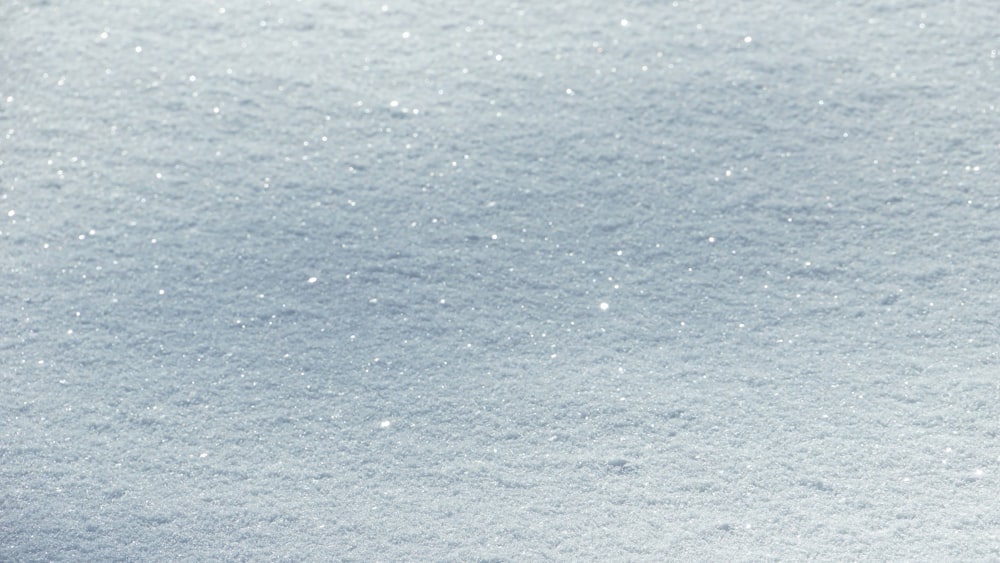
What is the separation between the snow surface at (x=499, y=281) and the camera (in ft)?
10.2

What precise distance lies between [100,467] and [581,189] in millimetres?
2109

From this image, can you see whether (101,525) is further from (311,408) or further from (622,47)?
(622,47)

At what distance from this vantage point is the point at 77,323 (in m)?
3.74

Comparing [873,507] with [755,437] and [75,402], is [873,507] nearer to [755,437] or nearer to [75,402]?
[755,437]

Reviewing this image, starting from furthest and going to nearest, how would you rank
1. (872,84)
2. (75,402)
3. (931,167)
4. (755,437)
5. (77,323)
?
(872,84)
(931,167)
(77,323)
(75,402)
(755,437)

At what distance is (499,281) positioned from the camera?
3826 millimetres

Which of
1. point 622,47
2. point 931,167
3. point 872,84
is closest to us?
point 931,167

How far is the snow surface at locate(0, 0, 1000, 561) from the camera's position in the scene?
10.2ft

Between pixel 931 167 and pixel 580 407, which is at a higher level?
pixel 931 167

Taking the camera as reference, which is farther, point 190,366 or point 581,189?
point 581,189

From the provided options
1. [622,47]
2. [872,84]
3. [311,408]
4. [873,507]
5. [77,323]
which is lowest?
[873,507]

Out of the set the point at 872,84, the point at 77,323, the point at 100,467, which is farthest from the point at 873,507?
the point at 77,323

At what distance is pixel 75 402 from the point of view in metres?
3.50

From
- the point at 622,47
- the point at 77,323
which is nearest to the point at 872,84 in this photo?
the point at 622,47
